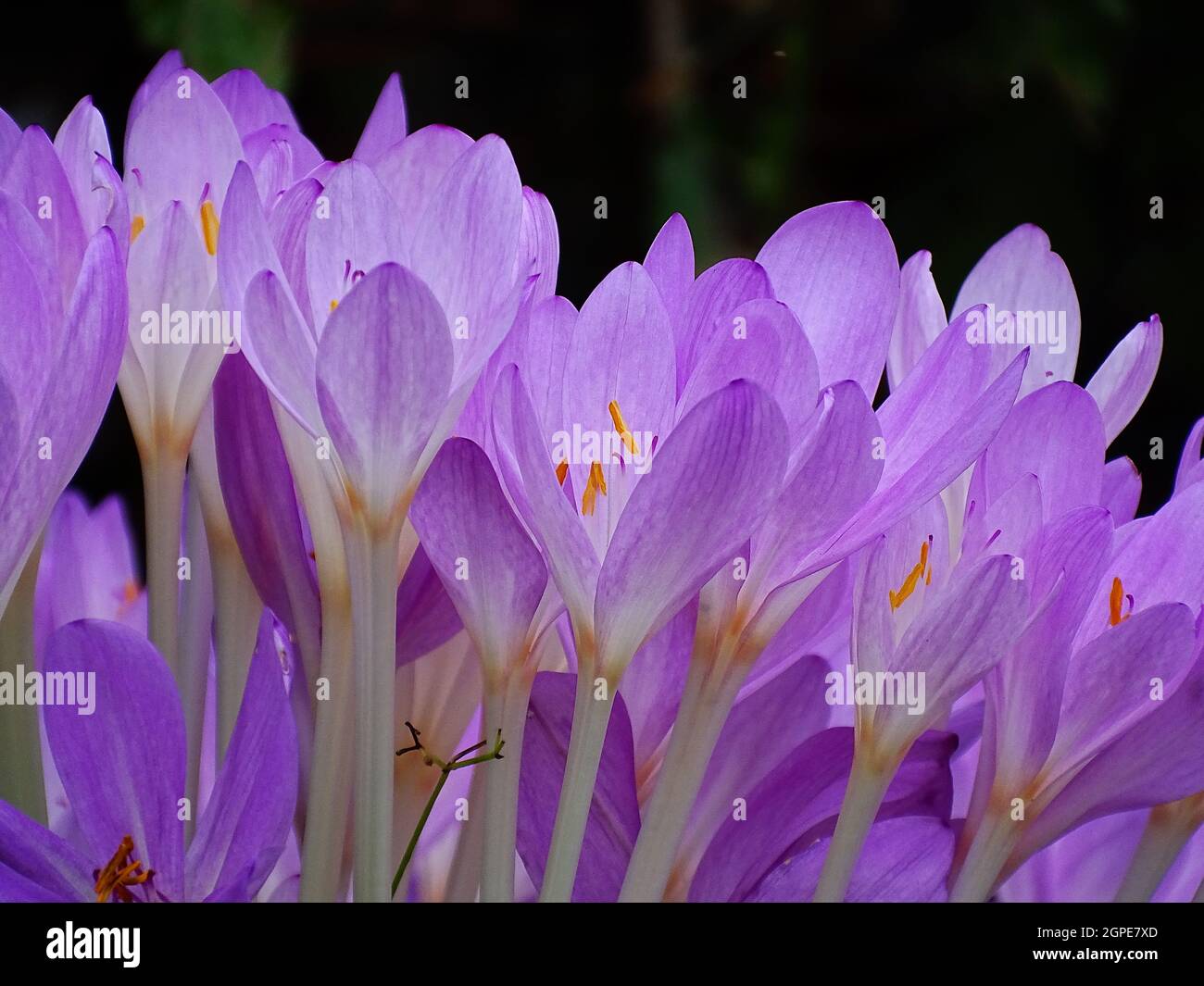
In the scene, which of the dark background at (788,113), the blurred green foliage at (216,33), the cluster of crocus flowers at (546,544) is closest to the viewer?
the cluster of crocus flowers at (546,544)

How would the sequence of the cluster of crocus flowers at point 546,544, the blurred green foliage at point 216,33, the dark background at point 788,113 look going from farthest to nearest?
1. the dark background at point 788,113
2. the blurred green foliage at point 216,33
3. the cluster of crocus flowers at point 546,544

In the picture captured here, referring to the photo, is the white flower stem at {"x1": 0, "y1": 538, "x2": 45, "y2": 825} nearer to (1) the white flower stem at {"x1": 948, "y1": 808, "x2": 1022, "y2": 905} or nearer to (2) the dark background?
(1) the white flower stem at {"x1": 948, "y1": 808, "x2": 1022, "y2": 905}

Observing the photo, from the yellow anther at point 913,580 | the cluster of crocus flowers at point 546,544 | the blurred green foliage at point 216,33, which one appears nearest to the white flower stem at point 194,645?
the cluster of crocus flowers at point 546,544

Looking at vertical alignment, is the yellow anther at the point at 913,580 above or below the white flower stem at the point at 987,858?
above

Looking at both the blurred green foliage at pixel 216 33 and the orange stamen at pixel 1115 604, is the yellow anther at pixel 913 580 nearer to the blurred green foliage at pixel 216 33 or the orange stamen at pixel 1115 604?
the orange stamen at pixel 1115 604

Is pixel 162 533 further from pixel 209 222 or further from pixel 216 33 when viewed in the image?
pixel 216 33

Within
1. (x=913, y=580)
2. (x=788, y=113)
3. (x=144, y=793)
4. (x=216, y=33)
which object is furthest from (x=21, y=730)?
(x=788, y=113)

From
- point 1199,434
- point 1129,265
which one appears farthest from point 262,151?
point 1129,265
